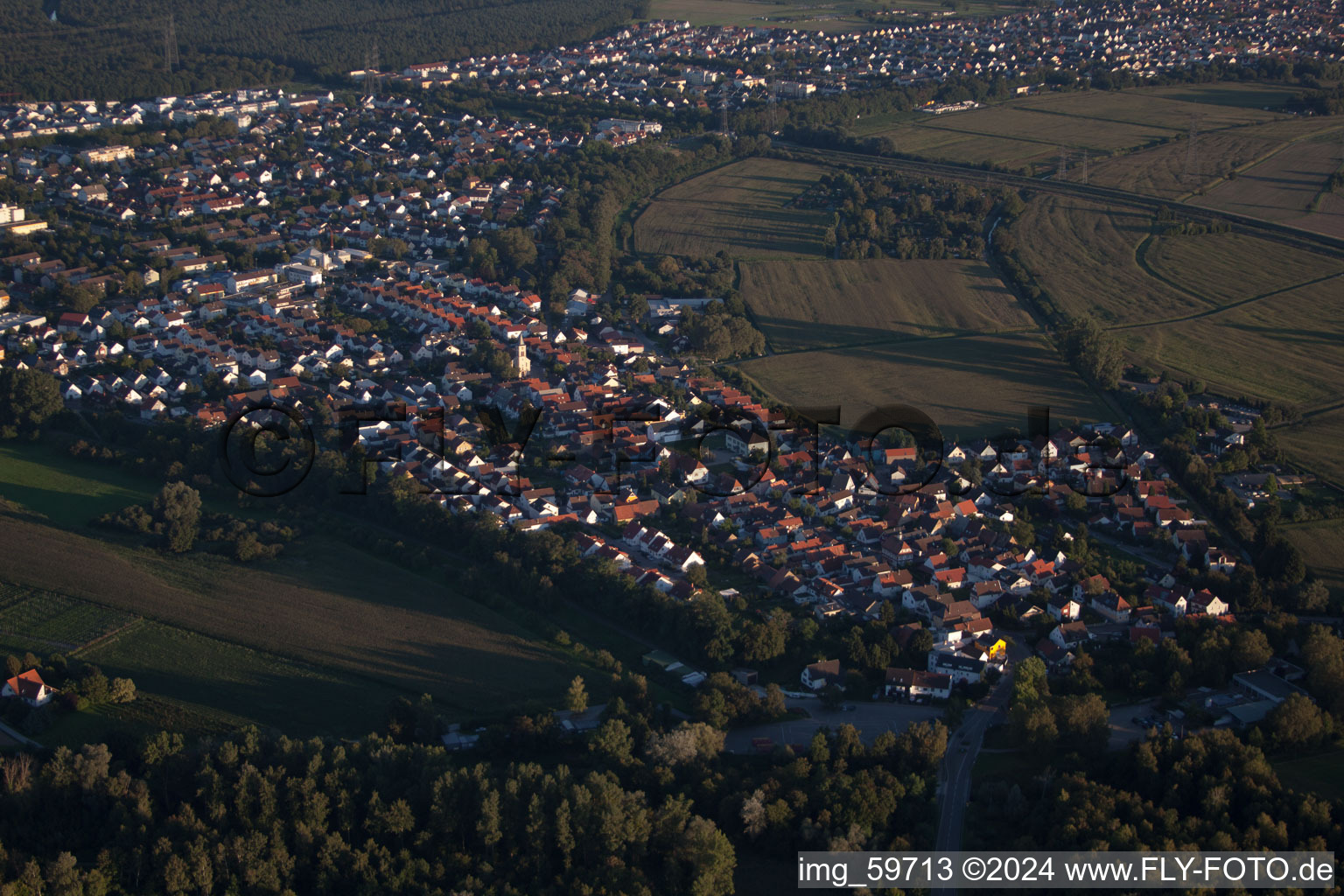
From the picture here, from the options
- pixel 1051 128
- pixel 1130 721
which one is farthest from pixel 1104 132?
pixel 1130 721

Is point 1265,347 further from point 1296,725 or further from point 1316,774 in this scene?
point 1316,774

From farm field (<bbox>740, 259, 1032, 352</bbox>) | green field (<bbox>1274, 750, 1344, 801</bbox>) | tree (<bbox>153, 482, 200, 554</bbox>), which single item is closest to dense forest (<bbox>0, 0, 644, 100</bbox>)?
farm field (<bbox>740, 259, 1032, 352</bbox>)

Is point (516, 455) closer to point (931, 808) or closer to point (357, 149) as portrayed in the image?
point (931, 808)

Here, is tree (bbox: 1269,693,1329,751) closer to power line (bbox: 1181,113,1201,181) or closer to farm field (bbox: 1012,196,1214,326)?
farm field (bbox: 1012,196,1214,326)

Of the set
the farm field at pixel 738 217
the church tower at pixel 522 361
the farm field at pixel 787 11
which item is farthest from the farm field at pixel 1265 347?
the farm field at pixel 787 11

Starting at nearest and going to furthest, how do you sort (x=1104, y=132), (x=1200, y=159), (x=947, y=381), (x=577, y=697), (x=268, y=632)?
(x=577, y=697), (x=268, y=632), (x=947, y=381), (x=1200, y=159), (x=1104, y=132)

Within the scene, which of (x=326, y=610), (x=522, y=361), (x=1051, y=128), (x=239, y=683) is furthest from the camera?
(x=1051, y=128)

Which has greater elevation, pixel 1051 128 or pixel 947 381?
pixel 1051 128
